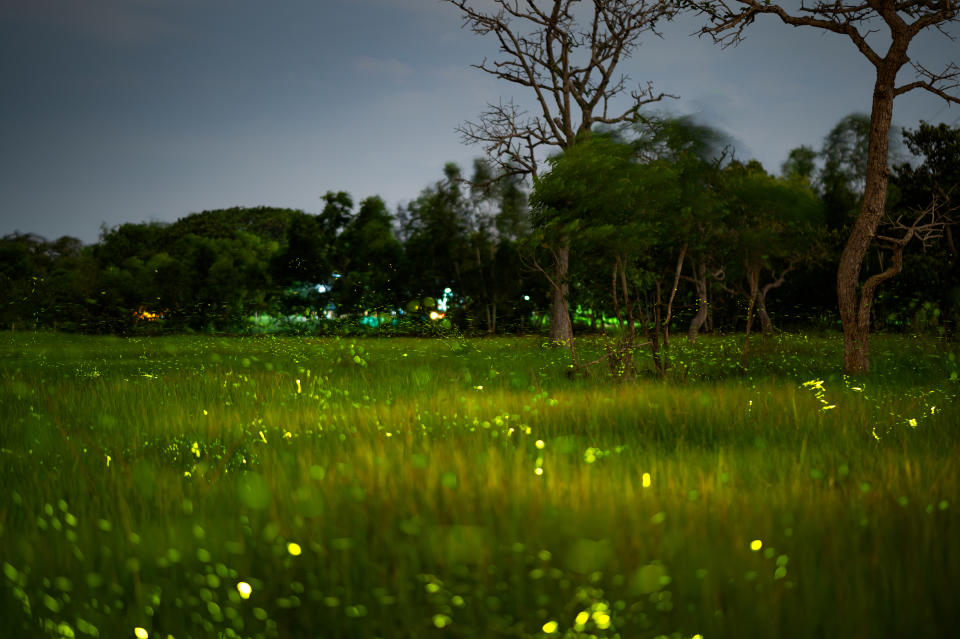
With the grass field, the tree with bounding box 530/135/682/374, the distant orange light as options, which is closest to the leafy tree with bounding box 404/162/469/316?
the distant orange light

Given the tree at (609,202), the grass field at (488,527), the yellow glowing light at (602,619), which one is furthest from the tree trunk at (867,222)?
the yellow glowing light at (602,619)

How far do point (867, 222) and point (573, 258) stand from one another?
480 cm

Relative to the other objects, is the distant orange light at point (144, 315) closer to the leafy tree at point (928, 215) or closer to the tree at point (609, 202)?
the tree at point (609, 202)

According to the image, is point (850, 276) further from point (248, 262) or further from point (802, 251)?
point (248, 262)

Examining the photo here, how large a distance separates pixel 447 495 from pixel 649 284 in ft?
24.1

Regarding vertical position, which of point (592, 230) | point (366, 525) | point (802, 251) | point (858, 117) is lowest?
point (366, 525)

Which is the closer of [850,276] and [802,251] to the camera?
[850,276]

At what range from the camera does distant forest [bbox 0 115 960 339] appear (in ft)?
27.7

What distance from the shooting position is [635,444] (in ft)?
15.1

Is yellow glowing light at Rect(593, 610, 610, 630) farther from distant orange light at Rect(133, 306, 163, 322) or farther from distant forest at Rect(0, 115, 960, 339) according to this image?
distant orange light at Rect(133, 306, 163, 322)

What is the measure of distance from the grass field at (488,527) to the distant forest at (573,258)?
12.9 feet

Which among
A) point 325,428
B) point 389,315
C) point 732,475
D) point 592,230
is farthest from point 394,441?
point 389,315

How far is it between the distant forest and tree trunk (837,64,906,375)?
0.63 m

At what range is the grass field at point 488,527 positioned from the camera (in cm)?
227
